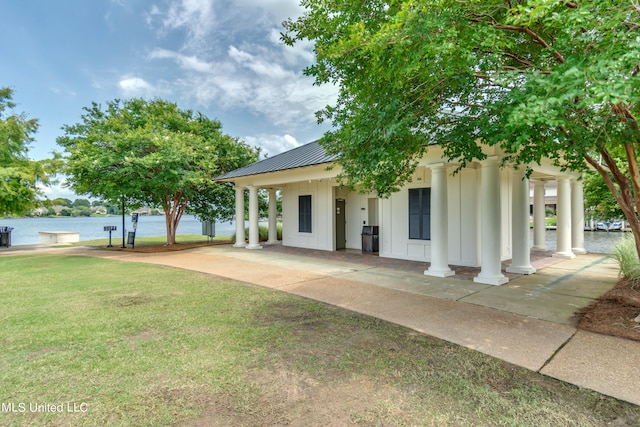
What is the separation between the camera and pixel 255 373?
305cm

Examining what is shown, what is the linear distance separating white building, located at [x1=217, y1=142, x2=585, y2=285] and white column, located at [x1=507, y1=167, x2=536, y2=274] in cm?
2

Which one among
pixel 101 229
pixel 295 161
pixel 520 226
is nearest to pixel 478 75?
pixel 520 226

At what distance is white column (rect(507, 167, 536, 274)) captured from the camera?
25.6 ft

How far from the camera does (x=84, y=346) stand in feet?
11.9

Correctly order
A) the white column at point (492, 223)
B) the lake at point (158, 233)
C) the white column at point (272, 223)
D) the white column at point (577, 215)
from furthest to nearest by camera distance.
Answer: the white column at point (272, 223)
the lake at point (158, 233)
the white column at point (577, 215)
the white column at point (492, 223)

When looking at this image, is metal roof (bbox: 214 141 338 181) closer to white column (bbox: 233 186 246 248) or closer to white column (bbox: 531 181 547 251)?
white column (bbox: 233 186 246 248)

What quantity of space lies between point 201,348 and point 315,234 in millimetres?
9954

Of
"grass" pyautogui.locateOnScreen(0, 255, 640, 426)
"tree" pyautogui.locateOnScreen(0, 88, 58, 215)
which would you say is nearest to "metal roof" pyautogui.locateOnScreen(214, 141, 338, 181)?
"grass" pyautogui.locateOnScreen(0, 255, 640, 426)

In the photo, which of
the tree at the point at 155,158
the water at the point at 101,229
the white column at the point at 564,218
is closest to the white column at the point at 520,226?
the white column at the point at 564,218

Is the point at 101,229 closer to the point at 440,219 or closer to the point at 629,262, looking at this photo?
the point at 440,219

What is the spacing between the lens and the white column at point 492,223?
689cm

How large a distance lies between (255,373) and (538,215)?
13.0 m

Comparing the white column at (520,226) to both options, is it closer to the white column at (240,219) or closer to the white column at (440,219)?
the white column at (440,219)

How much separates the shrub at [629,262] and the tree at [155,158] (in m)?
12.8
